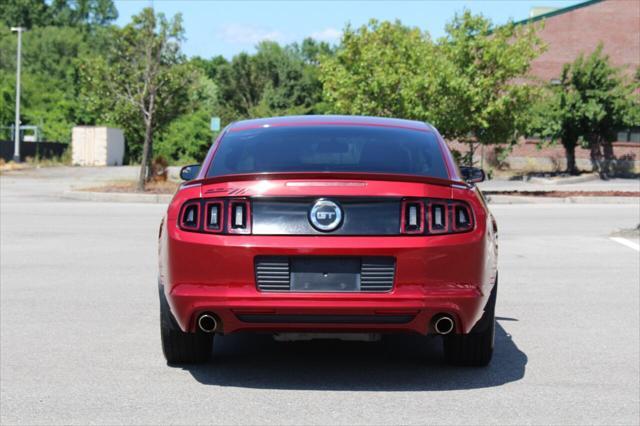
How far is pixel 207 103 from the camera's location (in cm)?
8431

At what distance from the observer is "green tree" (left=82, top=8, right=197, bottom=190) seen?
3150 centimetres

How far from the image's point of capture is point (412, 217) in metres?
5.82

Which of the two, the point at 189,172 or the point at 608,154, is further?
the point at 608,154

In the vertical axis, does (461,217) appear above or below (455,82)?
below

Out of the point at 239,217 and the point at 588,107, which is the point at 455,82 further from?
the point at 239,217

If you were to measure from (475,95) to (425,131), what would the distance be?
2376 centimetres

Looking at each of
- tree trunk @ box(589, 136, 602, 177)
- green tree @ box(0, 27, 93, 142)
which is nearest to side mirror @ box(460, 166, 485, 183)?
green tree @ box(0, 27, 93, 142)

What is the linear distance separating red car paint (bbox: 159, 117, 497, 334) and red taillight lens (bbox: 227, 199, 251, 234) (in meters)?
0.03

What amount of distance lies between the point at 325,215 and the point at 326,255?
0.71 ft

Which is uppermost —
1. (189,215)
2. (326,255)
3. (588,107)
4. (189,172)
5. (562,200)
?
(588,107)

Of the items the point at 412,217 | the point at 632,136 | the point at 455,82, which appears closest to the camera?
the point at 412,217

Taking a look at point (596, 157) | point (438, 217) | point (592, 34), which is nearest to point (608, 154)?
point (596, 157)

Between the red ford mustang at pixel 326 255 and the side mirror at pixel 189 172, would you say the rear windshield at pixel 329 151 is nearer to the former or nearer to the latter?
the red ford mustang at pixel 326 255

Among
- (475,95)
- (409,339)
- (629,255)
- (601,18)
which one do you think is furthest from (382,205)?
(601,18)
